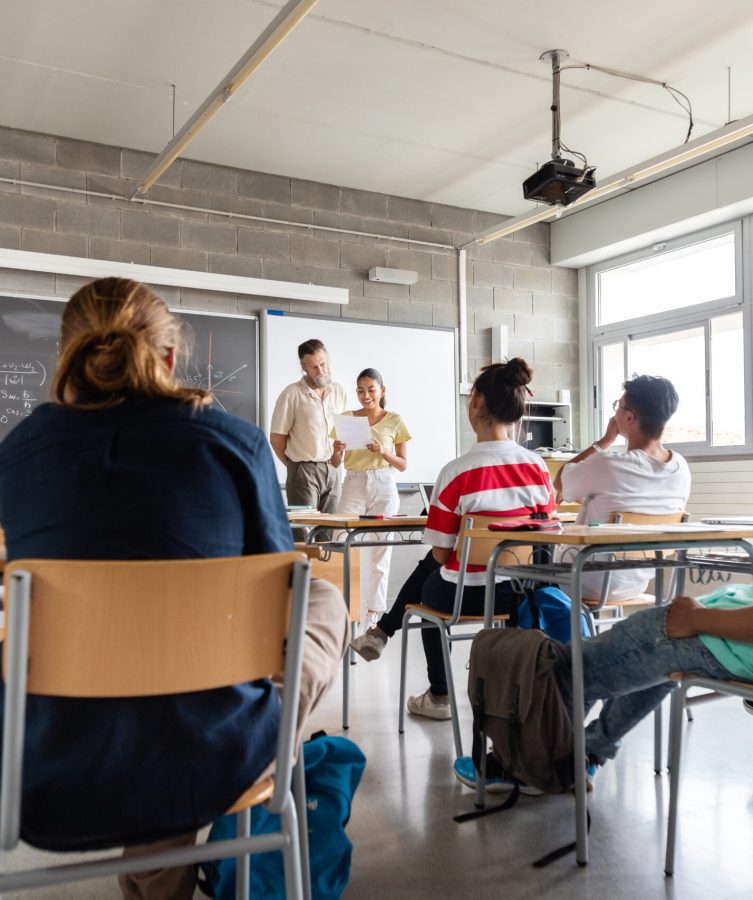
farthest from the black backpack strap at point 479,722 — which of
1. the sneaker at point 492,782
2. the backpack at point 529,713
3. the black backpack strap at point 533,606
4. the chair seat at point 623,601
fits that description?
the chair seat at point 623,601

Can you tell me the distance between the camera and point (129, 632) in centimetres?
91

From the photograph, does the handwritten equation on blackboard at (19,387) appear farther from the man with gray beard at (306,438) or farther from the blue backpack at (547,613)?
the blue backpack at (547,613)

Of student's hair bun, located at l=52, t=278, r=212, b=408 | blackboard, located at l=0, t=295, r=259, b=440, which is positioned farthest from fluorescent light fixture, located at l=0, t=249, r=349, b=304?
student's hair bun, located at l=52, t=278, r=212, b=408

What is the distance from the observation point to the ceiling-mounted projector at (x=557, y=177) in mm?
4395

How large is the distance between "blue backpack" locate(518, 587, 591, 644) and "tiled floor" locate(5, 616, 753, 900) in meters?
0.40

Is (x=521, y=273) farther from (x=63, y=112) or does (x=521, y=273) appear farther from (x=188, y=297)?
(x=63, y=112)

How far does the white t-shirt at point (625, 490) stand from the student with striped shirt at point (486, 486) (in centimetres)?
14

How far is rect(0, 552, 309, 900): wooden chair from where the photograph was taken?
895 millimetres

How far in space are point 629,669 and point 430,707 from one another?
1.30 m

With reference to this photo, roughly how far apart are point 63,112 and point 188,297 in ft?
4.26

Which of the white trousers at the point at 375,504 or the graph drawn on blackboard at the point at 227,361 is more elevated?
the graph drawn on blackboard at the point at 227,361

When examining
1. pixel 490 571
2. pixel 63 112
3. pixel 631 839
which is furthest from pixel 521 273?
pixel 631 839

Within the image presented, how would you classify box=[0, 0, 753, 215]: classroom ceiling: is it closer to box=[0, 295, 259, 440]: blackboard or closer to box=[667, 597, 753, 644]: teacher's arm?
box=[0, 295, 259, 440]: blackboard

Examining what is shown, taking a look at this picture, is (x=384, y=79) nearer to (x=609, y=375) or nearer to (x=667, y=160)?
(x=667, y=160)
